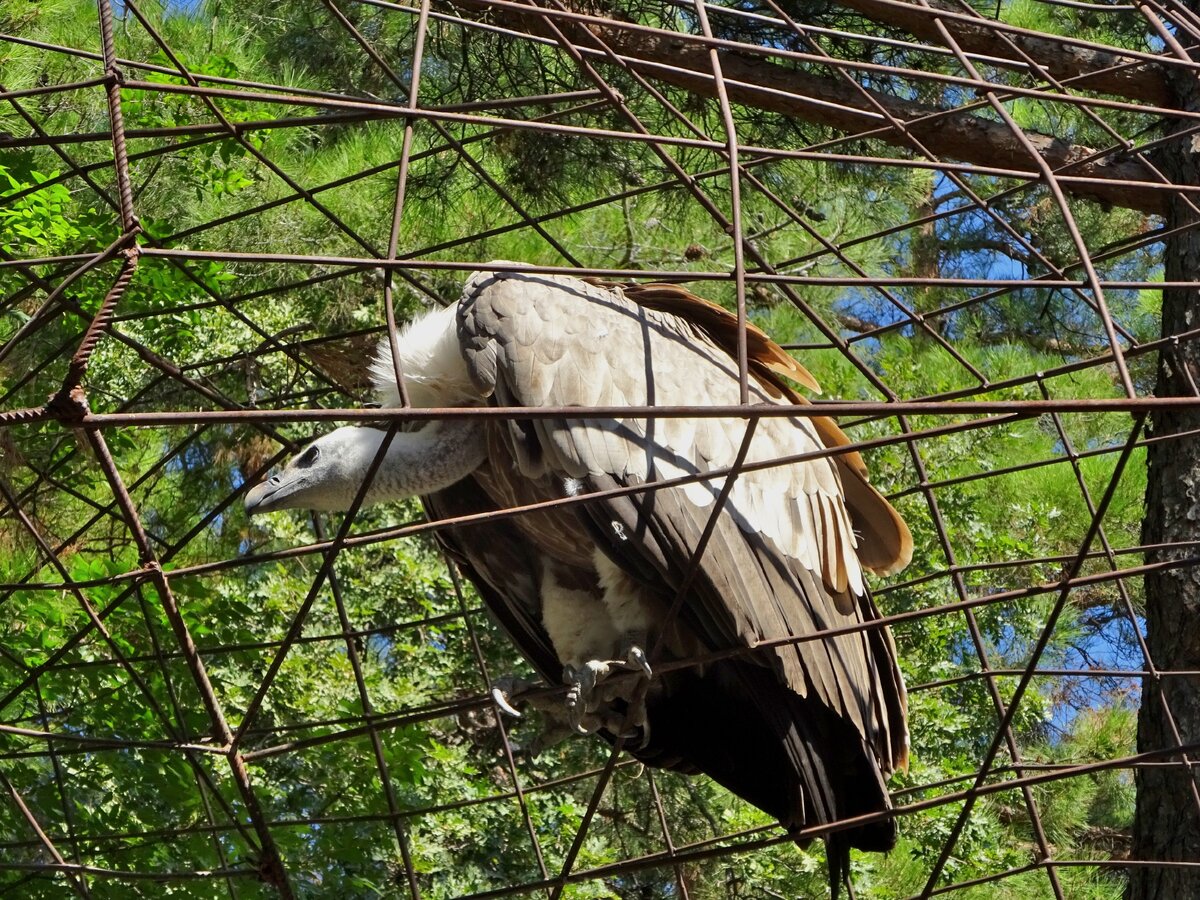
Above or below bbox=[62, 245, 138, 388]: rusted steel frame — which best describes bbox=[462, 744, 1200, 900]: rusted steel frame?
below

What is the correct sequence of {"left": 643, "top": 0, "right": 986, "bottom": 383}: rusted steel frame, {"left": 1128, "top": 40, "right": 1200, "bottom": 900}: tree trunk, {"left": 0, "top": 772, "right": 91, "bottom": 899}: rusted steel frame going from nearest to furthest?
{"left": 0, "top": 772, "right": 91, "bottom": 899}: rusted steel frame → {"left": 643, "top": 0, "right": 986, "bottom": 383}: rusted steel frame → {"left": 1128, "top": 40, "right": 1200, "bottom": 900}: tree trunk

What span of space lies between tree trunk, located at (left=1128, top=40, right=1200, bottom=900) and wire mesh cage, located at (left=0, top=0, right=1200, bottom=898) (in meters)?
0.02

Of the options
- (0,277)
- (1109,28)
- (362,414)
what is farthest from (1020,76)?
(362,414)

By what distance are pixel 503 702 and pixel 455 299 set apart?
Answer: 11.0 ft

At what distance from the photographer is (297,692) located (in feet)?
19.5

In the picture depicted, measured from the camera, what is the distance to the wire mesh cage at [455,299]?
3613 millimetres

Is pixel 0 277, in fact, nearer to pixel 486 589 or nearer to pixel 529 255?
pixel 486 589

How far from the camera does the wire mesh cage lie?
11.9ft

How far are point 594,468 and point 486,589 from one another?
2.54ft

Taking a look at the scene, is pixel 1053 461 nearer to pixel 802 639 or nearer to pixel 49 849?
pixel 802 639

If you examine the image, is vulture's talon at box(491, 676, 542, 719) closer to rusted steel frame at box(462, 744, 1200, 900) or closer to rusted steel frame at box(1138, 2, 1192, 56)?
Result: rusted steel frame at box(462, 744, 1200, 900)

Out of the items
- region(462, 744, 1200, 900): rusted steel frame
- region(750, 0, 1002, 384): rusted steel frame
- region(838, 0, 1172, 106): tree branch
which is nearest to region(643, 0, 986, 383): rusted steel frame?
region(750, 0, 1002, 384): rusted steel frame

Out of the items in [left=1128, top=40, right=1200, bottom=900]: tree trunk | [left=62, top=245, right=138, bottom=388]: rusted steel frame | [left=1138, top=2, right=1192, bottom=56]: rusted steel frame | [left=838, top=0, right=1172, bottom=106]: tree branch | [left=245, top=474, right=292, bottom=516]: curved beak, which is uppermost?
[left=838, top=0, right=1172, bottom=106]: tree branch

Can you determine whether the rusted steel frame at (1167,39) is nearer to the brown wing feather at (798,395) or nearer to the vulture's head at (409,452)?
the brown wing feather at (798,395)
